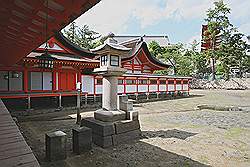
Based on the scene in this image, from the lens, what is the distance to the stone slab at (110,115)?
6.16m

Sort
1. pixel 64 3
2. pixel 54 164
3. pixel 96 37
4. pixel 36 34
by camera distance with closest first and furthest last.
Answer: pixel 64 3 → pixel 36 34 → pixel 54 164 → pixel 96 37

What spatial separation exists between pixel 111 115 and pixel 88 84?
9671 mm

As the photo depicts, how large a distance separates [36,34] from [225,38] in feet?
137

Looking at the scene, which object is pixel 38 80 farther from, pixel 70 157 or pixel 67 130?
pixel 70 157

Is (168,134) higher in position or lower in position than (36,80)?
lower

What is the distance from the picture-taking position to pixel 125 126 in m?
6.24

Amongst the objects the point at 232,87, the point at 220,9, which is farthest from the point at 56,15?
the point at 220,9

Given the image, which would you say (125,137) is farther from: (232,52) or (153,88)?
(232,52)

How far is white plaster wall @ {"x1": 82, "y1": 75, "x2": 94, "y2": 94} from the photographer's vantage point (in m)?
15.2

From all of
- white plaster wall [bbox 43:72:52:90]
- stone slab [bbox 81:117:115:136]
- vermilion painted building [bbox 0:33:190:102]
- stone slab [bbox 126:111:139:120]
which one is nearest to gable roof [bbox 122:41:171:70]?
vermilion painted building [bbox 0:33:190:102]

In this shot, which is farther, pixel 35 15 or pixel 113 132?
pixel 113 132

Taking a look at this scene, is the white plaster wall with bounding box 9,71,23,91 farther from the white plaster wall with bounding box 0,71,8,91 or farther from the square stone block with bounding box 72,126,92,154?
the square stone block with bounding box 72,126,92,154

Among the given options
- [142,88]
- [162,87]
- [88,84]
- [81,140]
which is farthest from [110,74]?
[162,87]

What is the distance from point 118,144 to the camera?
19.6ft
